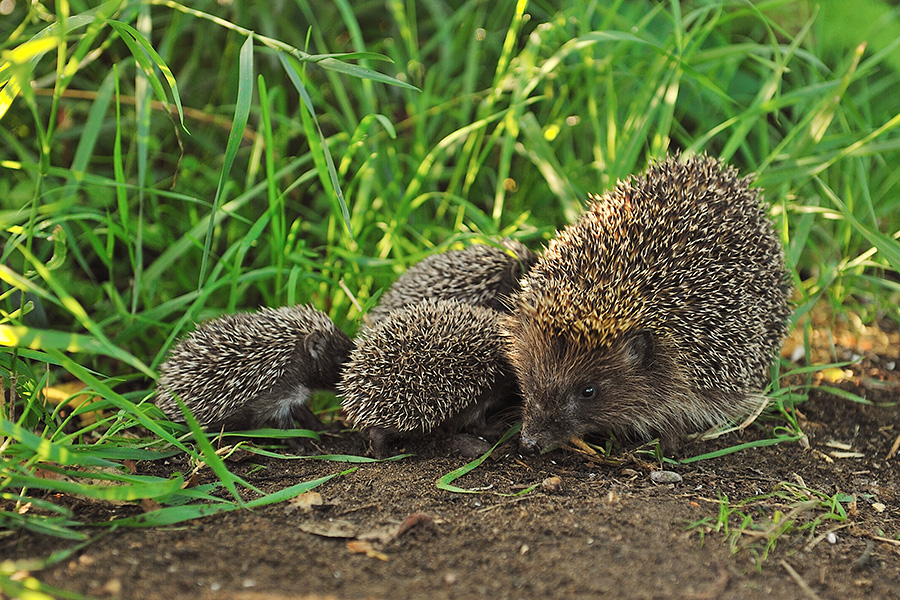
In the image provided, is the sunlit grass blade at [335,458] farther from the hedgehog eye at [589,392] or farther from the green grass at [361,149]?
the hedgehog eye at [589,392]

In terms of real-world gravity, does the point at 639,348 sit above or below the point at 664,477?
above

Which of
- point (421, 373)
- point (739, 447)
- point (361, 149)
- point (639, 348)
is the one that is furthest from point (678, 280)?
point (361, 149)

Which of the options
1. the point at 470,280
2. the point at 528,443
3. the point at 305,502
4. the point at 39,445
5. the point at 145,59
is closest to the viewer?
the point at 39,445

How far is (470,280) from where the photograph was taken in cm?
447

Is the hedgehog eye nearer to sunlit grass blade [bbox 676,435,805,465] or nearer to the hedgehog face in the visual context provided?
the hedgehog face

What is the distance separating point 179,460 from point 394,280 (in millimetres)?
1803

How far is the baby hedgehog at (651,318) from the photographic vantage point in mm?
3773

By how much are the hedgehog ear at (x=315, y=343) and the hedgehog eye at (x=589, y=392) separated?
1.42m

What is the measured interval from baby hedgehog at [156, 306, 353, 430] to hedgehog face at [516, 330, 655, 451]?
1.13 meters

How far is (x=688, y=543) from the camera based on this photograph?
2.82 m

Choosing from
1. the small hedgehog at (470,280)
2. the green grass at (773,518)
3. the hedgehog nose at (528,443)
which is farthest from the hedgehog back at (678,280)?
the green grass at (773,518)

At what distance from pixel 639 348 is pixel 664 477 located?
26.5 inches

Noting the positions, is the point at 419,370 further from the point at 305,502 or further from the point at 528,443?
the point at 305,502

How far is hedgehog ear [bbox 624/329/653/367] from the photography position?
380cm
